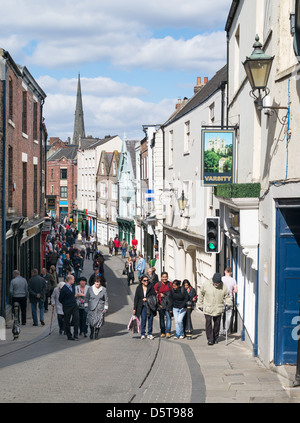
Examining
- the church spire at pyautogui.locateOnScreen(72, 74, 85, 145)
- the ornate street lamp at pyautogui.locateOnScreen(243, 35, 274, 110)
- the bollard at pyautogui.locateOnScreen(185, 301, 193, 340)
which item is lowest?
the bollard at pyautogui.locateOnScreen(185, 301, 193, 340)

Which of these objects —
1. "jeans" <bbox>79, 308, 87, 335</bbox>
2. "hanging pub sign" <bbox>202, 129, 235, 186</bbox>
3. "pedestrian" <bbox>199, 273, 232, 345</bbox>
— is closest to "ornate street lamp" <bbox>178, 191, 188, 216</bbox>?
"hanging pub sign" <bbox>202, 129, 235, 186</bbox>

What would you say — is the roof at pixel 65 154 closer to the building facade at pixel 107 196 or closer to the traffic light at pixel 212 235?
the building facade at pixel 107 196

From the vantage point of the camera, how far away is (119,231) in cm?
5872

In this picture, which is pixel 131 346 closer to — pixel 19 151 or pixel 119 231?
pixel 19 151

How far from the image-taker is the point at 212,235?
45.3 ft

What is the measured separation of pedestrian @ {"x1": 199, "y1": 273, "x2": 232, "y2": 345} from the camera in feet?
41.9

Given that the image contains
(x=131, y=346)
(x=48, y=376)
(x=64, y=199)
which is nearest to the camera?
(x=48, y=376)

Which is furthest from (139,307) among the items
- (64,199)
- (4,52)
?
(64,199)

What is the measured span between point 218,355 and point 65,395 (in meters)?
3.98

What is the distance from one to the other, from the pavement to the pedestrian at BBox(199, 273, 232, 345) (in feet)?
1.15

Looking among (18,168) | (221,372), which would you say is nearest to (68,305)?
(221,372)

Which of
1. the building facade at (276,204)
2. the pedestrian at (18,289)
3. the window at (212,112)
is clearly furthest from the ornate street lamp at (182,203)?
the building facade at (276,204)

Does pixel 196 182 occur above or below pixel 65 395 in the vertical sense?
above

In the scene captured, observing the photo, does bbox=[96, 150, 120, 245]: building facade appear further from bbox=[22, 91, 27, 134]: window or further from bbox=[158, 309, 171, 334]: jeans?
bbox=[158, 309, 171, 334]: jeans
